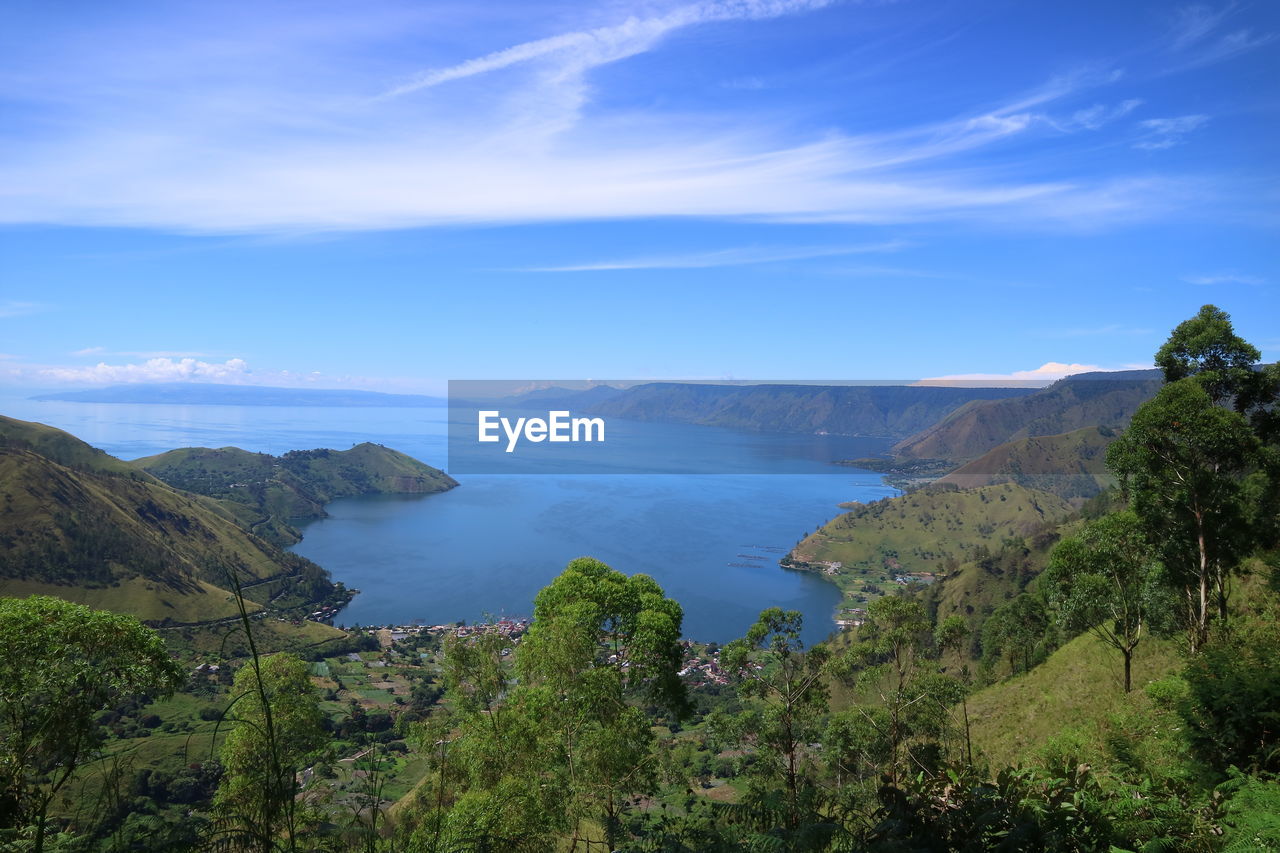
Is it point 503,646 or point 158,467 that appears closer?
point 503,646

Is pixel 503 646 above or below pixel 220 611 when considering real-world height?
above

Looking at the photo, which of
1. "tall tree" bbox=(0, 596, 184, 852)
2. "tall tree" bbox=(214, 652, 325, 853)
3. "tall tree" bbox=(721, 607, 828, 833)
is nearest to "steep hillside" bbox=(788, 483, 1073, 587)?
"tall tree" bbox=(721, 607, 828, 833)

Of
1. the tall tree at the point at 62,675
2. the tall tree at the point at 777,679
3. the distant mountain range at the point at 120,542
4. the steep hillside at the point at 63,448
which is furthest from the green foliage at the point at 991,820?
the steep hillside at the point at 63,448

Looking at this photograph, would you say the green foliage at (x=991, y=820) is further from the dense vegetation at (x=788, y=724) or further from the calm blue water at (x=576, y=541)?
the calm blue water at (x=576, y=541)

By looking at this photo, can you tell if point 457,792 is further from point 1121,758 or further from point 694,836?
point 1121,758

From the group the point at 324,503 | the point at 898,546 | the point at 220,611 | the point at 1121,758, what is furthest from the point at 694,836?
the point at 324,503

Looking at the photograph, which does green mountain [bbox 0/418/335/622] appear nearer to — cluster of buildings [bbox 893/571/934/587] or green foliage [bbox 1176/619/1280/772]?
green foliage [bbox 1176/619/1280/772]

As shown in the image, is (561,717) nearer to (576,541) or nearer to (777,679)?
(777,679)
